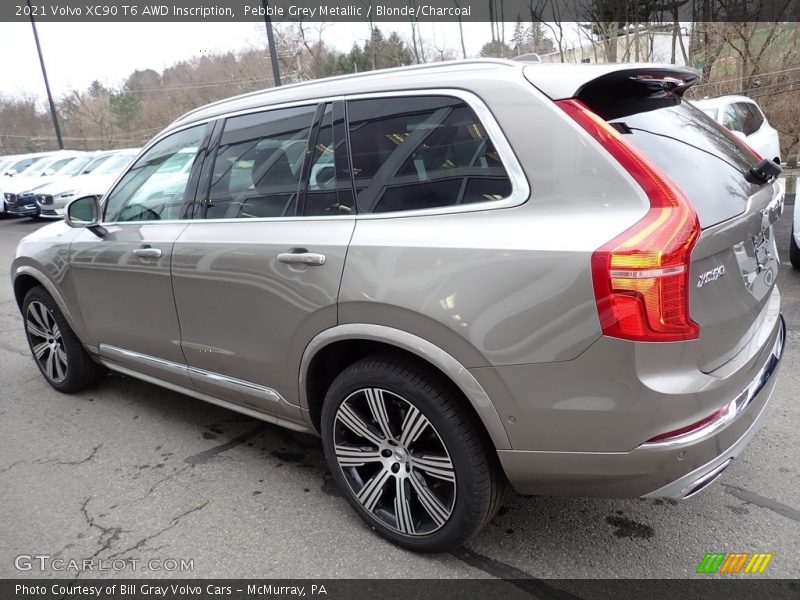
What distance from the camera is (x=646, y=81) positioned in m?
2.28

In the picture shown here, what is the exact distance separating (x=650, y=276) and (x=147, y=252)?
2.61 m

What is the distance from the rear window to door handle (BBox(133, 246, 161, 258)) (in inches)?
93.4

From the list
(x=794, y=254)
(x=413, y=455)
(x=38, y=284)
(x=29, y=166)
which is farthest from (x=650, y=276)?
(x=29, y=166)

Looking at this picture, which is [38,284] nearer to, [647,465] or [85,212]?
[85,212]

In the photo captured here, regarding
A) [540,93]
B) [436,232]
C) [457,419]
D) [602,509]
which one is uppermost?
[540,93]

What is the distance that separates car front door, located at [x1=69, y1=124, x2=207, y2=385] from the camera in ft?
11.0

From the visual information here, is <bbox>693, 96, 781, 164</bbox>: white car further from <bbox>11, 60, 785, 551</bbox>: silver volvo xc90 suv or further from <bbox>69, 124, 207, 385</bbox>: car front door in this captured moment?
<bbox>69, 124, 207, 385</bbox>: car front door

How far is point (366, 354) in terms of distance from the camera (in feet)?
8.54

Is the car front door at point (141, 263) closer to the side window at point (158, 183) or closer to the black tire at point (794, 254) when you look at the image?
the side window at point (158, 183)

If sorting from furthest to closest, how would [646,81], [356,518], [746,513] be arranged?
[356,518]
[746,513]
[646,81]

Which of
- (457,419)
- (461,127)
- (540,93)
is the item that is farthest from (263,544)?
(540,93)

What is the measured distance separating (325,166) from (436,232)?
28.5 inches

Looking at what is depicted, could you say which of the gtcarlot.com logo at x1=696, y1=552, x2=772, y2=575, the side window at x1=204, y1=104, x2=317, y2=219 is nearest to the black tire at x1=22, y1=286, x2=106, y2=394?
the side window at x1=204, y1=104, x2=317, y2=219

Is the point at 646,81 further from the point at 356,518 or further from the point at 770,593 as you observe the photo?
the point at 356,518
